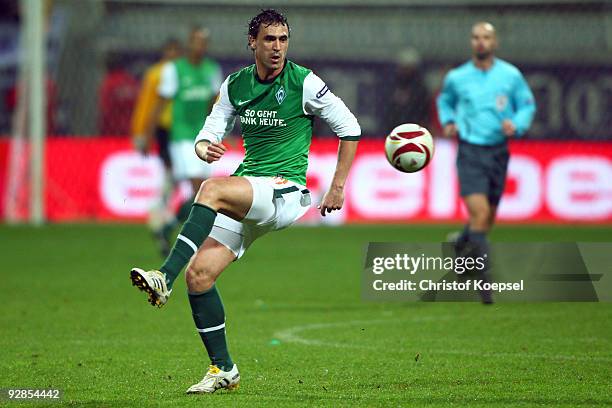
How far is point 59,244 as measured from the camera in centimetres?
1725

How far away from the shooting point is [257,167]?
728 cm

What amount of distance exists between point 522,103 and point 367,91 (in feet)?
34.1

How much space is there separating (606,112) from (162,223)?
8.17 m

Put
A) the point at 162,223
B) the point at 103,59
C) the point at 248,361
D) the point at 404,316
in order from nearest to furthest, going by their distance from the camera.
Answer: the point at 248,361
the point at 404,316
the point at 162,223
the point at 103,59

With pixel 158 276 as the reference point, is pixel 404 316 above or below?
below

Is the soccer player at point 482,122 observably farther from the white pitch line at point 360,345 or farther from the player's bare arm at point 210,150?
the player's bare arm at point 210,150

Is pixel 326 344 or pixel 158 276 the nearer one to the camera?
pixel 158 276

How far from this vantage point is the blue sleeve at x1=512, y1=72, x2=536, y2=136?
37.8 feet

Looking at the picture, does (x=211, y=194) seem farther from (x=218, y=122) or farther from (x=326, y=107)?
(x=326, y=107)

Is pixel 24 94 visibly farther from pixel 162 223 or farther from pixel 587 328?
pixel 587 328

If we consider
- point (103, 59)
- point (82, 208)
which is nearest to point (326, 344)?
point (82, 208)

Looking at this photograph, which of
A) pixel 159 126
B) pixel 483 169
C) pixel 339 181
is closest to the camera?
pixel 339 181

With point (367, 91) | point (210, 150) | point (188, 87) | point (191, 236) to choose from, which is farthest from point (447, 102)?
point (367, 91)

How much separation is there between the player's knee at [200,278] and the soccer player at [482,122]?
481 centimetres
